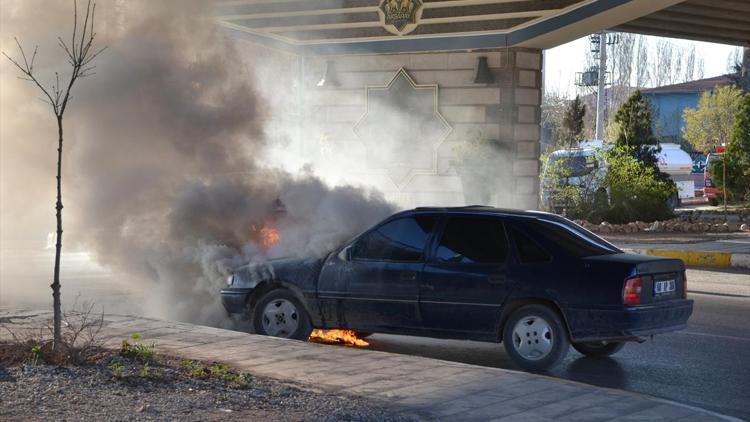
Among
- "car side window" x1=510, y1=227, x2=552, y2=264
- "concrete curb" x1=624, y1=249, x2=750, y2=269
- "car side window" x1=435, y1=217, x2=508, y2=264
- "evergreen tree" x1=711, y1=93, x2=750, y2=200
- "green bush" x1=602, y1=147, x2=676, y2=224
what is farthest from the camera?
"evergreen tree" x1=711, y1=93, x2=750, y2=200

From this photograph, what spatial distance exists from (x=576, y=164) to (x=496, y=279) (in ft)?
65.3

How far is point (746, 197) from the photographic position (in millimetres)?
28859

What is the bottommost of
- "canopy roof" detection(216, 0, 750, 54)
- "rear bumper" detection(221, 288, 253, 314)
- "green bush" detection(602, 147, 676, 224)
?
"rear bumper" detection(221, 288, 253, 314)

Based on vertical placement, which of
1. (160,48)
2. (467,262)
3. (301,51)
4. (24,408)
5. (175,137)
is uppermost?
(301,51)

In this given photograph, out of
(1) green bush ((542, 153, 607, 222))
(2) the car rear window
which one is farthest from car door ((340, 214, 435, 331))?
(1) green bush ((542, 153, 607, 222))

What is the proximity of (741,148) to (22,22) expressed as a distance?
20924mm

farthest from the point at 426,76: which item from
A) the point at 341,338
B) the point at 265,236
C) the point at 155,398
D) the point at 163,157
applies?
the point at 155,398

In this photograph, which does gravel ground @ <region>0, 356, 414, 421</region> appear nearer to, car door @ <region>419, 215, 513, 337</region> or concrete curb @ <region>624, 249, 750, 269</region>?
car door @ <region>419, 215, 513, 337</region>

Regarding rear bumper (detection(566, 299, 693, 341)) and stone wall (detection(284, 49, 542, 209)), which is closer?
rear bumper (detection(566, 299, 693, 341))

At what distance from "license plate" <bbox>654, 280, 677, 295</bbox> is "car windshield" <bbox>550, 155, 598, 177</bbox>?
16.8 metres

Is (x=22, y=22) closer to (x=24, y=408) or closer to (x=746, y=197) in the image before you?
(x=24, y=408)

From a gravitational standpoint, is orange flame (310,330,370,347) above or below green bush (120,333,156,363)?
below

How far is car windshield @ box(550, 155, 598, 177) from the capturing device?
26.3 m

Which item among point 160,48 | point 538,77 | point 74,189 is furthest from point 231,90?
point 538,77
